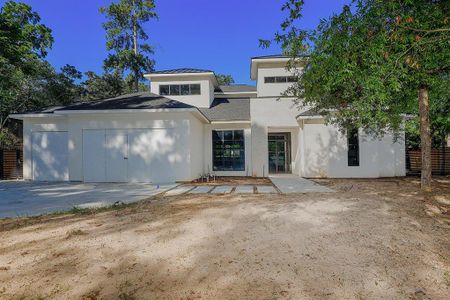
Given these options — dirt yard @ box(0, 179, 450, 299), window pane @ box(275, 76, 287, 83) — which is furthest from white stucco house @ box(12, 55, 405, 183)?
dirt yard @ box(0, 179, 450, 299)

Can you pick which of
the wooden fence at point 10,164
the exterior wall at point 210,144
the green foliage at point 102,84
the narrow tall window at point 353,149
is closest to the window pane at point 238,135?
the exterior wall at point 210,144

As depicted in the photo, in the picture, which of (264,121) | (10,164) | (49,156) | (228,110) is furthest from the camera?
(228,110)

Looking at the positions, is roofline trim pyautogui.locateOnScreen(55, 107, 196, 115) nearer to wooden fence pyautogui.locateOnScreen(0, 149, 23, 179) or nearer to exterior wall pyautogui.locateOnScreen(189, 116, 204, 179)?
exterior wall pyautogui.locateOnScreen(189, 116, 204, 179)

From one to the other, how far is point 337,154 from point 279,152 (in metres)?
3.98

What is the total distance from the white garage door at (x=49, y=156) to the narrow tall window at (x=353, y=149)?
14.1 metres

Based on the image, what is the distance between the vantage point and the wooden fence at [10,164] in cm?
1472

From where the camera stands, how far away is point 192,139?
12773 mm

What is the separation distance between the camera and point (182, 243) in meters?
3.80

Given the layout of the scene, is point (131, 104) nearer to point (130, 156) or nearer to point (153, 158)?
point (130, 156)

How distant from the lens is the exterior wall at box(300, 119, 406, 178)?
45.6 feet

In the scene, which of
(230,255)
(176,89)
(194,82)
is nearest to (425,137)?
(230,255)

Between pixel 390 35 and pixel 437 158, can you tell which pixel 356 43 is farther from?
pixel 437 158

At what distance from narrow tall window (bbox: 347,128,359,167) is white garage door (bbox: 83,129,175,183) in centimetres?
890

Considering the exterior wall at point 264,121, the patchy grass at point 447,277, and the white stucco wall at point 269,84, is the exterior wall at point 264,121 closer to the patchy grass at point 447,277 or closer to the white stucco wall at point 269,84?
the white stucco wall at point 269,84
